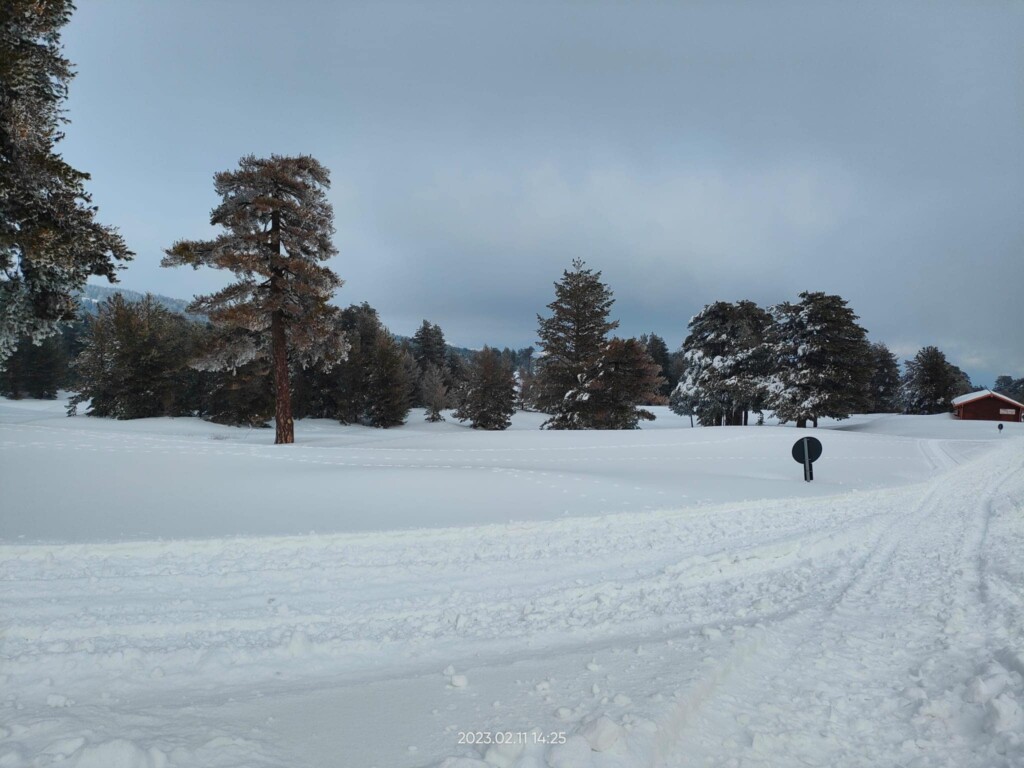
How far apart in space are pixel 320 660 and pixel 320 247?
16.7 metres

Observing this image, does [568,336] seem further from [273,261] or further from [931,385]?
[931,385]

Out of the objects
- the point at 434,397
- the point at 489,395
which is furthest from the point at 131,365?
the point at 489,395

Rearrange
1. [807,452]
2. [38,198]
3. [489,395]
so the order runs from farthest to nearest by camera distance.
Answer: [489,395]
[807,452]
[38,198]

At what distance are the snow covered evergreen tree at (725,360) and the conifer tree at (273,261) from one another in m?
26.6

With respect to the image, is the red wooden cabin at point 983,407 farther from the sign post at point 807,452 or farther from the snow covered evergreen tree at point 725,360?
the sign post at point 807,452

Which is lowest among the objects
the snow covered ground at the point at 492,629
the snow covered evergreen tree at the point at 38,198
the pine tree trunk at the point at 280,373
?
the snow covered ground at the point at 492,629

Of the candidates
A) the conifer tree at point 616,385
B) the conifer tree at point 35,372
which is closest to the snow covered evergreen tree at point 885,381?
the conifer tree at point 616,385

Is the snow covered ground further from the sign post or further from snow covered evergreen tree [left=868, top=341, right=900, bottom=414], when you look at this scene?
snow covered evergreen tree [left=868, top=341, right=900, bottom=414]

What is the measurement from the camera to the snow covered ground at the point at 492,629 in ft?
7.47

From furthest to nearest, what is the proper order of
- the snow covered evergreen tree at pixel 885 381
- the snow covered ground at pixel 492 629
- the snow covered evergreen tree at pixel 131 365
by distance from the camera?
the snow covered evergreen tree at pixel 885 381
the snow covered evergreen tree at pixel 131 365
the snow covered ground at pixel 492 629

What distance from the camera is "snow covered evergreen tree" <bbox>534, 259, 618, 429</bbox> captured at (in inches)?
1156

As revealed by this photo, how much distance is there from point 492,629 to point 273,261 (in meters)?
16.4

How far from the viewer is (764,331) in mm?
35469

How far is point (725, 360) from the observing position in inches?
1344
